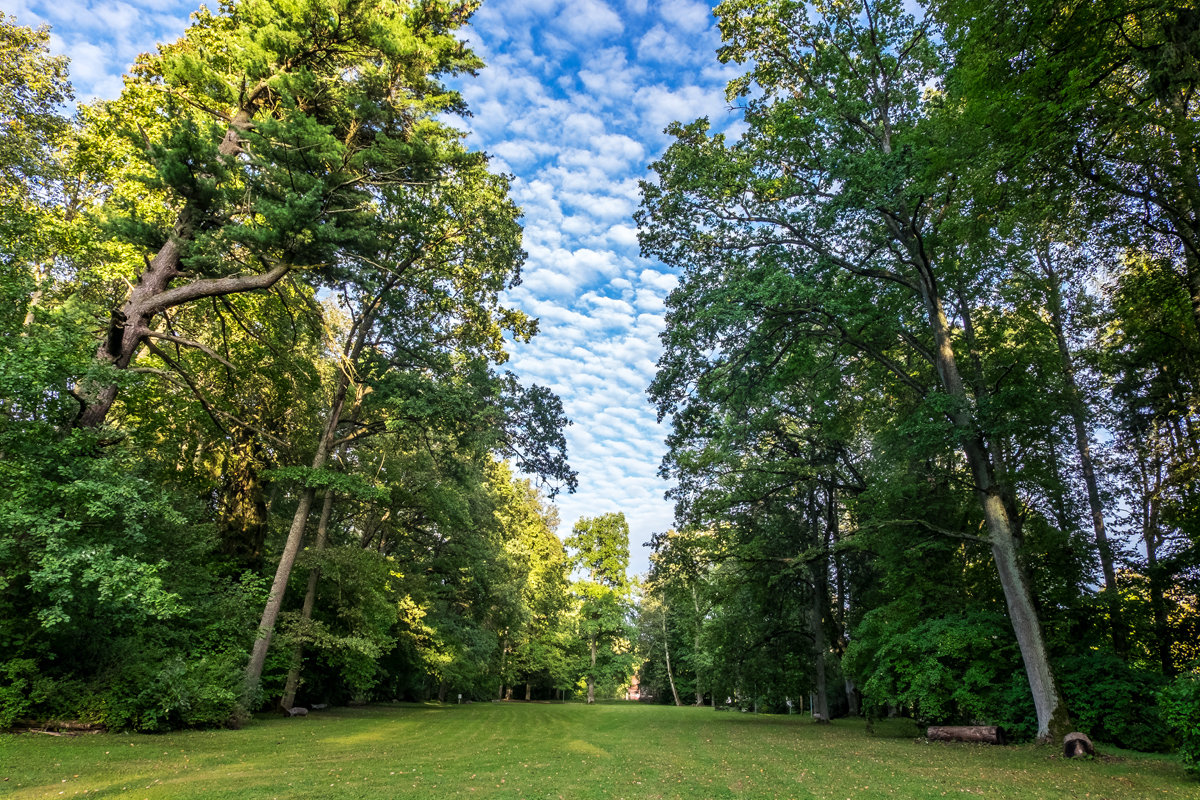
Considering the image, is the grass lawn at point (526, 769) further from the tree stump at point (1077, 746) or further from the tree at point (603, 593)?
the tree at point (603, 593)

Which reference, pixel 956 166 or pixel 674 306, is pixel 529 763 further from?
pixel 956 166

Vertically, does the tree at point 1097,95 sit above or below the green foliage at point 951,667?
above

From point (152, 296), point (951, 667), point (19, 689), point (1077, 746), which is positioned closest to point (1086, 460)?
point (951, 667)

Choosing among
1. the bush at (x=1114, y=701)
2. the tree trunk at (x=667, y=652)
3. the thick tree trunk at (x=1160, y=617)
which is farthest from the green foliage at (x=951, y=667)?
the tree trunk at (x=667, y=652)

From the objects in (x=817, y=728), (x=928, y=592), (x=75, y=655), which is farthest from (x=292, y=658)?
(x=928, y=592)

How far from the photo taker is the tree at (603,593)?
133ft

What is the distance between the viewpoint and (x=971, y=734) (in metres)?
13.7

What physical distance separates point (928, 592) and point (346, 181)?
19.7m

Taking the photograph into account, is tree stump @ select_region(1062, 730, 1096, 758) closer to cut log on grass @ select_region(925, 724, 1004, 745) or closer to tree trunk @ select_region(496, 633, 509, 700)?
cut log on grass @ select_region(925, 724, 1004, 745)

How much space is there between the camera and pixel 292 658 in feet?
53.4

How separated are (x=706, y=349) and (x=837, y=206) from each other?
4635mm

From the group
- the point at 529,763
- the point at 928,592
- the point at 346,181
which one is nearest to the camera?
the point at 529,763

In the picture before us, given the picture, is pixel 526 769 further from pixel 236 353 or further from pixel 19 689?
pixel 236 353

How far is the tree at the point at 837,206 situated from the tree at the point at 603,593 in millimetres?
29577
